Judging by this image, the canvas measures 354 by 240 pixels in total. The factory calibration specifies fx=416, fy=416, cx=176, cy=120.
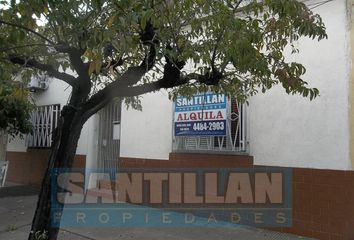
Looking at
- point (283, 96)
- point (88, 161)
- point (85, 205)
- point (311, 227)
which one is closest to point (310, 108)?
point (283, 96)

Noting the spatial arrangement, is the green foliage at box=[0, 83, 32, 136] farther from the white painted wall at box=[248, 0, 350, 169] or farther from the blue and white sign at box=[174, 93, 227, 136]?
the white painted wall at box=[248, 0, 350, 169]

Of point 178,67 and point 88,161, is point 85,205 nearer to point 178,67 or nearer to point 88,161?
point 88,161

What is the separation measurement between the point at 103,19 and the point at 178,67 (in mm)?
938

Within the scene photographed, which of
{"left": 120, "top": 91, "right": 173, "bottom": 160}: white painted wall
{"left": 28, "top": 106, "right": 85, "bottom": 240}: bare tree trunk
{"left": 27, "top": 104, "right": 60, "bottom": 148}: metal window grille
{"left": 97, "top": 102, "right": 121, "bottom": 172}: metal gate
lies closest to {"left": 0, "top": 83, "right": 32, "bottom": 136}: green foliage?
{"left": 27, "top": 104, "right": 60, "bottom": 148}: metal window grille

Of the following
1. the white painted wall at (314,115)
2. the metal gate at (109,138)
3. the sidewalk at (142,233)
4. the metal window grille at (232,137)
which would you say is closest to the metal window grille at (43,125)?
the metal gate at (109,138)

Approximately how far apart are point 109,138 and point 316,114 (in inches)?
210

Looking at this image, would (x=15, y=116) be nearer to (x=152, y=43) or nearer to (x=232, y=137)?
(x=232, y=137)

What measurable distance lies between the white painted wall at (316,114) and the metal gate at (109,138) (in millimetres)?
3988

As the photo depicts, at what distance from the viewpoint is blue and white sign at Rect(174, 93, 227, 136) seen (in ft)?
23.4

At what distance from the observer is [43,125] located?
11516 mm

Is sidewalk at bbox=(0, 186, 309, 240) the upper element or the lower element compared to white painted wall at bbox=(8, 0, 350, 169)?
lower

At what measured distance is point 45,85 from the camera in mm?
11578

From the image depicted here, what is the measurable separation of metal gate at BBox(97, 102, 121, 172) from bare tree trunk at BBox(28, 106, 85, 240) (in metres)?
5.03

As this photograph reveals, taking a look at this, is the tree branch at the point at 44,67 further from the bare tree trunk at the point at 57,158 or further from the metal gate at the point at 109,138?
the metal gate at the point at 109,138
